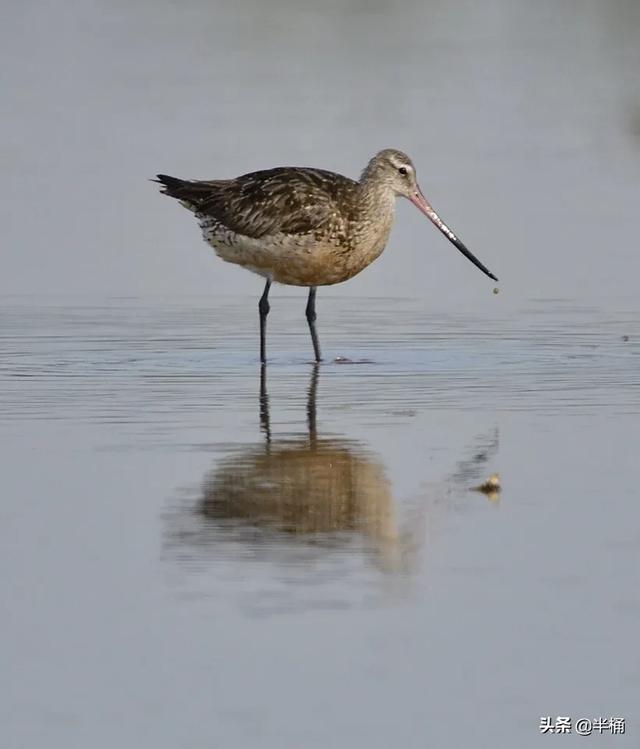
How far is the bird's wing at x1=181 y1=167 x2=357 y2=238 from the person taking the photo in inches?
496

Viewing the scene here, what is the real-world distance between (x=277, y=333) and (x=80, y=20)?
13.1 meters

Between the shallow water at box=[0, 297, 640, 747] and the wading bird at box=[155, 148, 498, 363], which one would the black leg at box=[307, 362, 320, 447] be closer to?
the shallow water at box=[0, 297, 640, 747]

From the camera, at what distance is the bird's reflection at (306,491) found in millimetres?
7547

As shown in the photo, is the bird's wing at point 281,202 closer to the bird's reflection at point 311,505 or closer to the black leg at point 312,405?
the black leg at point 312,405

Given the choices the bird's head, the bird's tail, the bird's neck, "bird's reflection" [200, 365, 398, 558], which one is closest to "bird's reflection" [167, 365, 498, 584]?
"bird's reflection" [200, 365, 398, 558]

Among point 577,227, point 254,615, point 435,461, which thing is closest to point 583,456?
point 435,461

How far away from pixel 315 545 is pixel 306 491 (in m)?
0.82

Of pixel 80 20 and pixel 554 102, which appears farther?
pixel 80 20

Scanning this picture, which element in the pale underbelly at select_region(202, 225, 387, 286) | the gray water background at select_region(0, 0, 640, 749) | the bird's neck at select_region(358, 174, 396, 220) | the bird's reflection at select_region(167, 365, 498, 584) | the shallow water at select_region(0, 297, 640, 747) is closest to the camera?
the shallow water at select_region(0, 297, 640, 747)

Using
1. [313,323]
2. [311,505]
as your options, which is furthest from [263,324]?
[311,505]

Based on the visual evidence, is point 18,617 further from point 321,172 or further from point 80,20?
point 80,20

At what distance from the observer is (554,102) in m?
20.8

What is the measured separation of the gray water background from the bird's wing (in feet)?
2.08

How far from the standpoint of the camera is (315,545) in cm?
727
